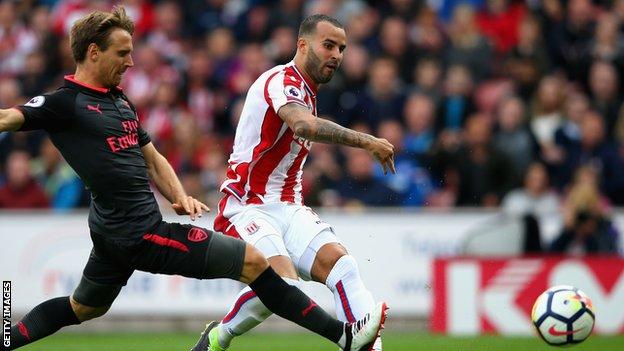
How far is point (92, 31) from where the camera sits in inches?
309

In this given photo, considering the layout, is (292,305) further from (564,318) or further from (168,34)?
(168,34)

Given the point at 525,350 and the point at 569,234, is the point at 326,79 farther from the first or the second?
the point at 569,234

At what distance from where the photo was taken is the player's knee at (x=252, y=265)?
793cm

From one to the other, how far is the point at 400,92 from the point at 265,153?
8.10 metres

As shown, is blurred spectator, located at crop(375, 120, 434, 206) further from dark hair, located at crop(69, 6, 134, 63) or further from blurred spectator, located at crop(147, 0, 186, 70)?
dark hair, located at crop(69, 6, 134, 63)

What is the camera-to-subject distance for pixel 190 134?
1666 cm

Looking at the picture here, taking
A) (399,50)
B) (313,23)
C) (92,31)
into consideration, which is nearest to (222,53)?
(399,50)

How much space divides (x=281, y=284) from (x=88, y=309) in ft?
4.62

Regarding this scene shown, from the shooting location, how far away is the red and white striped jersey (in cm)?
866

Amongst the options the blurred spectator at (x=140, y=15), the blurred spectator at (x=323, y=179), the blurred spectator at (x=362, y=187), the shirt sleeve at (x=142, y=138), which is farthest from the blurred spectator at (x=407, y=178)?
the shirt sleeve at (x=142, y=138)

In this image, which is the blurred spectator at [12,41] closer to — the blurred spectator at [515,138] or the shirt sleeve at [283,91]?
the blurred spectator at [515,138]

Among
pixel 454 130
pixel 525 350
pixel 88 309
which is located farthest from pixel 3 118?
pixel 454 130

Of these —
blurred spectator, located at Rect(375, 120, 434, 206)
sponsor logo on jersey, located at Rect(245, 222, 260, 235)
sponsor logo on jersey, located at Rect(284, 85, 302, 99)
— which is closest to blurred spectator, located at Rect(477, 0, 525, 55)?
blurred spectator, located at Rect(375, 120, 434, 206)

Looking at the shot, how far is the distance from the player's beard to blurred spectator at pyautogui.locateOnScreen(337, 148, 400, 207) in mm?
6263
